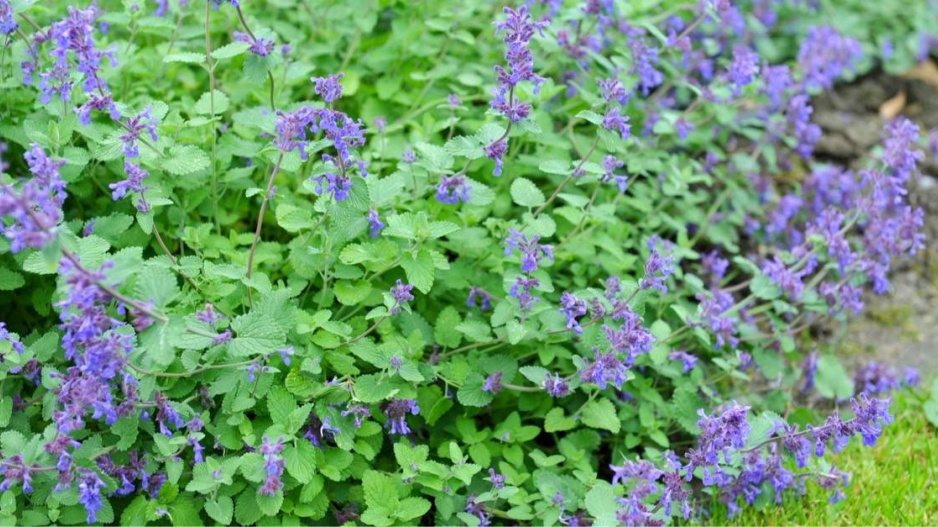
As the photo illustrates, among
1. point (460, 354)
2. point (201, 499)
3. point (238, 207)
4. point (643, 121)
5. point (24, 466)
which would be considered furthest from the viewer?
point (643, 121)

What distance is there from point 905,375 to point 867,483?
0.72 metres

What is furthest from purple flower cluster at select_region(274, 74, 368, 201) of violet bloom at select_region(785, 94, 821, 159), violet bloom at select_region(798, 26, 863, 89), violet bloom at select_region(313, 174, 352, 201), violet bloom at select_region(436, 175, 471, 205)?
violet bloom at select_region(798, 26, 863, 89)

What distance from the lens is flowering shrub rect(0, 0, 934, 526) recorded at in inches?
106

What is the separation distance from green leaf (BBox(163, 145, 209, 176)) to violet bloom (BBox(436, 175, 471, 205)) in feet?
2.30

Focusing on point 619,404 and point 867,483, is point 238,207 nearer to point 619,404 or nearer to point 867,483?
point 619,404

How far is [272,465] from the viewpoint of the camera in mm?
2621

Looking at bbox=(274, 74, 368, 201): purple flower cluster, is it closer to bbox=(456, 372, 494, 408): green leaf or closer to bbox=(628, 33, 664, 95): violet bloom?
bbox=(456, 372, 494, 408): green leaf

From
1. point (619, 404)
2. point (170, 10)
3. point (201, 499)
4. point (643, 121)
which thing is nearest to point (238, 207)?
point (170, 10)

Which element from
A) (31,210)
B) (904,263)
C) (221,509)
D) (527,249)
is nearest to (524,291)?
(527,249)

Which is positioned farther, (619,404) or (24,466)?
(619,404)

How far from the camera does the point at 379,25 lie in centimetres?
455

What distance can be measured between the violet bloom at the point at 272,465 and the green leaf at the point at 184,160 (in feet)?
2.75

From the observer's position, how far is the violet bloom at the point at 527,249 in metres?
2.96

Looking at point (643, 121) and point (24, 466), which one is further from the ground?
point (643, 121)
